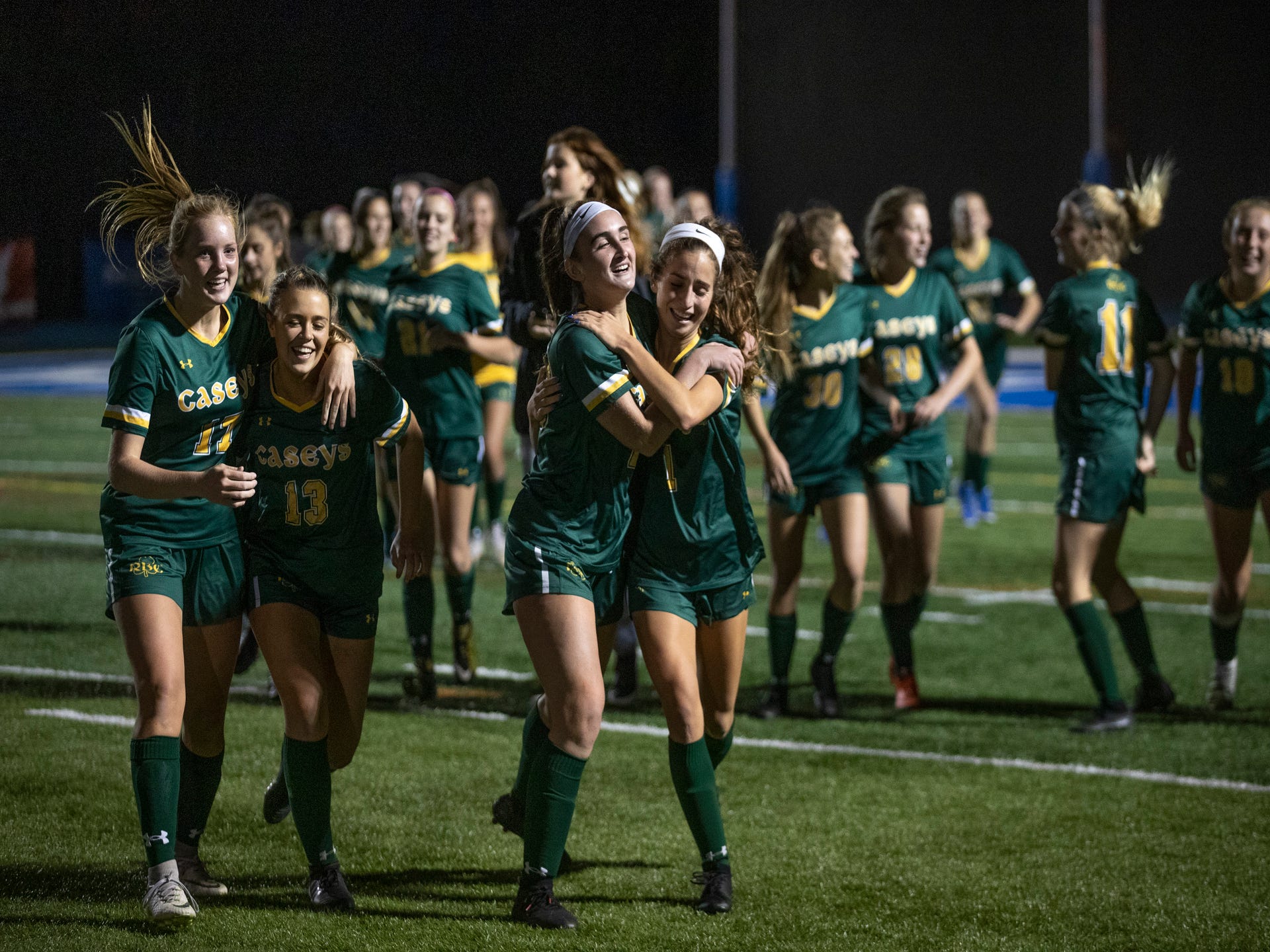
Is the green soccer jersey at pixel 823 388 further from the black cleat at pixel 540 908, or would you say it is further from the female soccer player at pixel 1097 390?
the black cleat at pixel 540 908

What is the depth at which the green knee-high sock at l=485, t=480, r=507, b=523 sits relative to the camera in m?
9.45

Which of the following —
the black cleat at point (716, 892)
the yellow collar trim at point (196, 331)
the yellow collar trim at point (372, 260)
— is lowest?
the black cleat at point (716, 892)

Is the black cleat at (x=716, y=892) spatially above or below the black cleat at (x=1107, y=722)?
above

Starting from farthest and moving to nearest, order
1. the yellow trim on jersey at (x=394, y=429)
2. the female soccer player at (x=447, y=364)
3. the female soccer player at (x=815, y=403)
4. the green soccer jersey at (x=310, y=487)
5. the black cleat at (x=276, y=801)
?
the female soccer player at (x=447, y=364)
the female soccer player at (x=815, y=403)
the black cleat at (x=276, y=801)
the yellow trim on jersey at (x=394, y=429)
the green soccer jersey at (x=310, y=487)

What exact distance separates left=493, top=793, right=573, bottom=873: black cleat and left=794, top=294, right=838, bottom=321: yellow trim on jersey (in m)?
2.58

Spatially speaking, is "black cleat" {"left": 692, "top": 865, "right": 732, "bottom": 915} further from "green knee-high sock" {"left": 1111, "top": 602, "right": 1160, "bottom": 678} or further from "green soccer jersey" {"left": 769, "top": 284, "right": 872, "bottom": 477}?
"green knee-high sock" {"left": 1111, "top": 602, "right": 1160, "bottom": 678}

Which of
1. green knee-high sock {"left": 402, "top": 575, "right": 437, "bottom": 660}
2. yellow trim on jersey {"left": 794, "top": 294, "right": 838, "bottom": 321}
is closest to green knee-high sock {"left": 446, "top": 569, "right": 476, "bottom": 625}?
green knee-high sock {"left": 402, "top": 575, "right": 437, "bottom": 660}

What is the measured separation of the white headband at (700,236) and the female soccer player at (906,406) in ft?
7.77

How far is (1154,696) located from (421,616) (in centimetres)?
308

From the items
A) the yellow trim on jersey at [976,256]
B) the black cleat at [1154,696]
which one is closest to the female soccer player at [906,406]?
the black cleat at [1154,696]

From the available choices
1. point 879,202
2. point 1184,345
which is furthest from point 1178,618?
point 879,202

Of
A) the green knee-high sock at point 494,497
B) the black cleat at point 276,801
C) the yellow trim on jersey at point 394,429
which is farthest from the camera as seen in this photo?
the green knee-high sock at point 494,497

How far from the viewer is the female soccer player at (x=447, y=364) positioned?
660 cm

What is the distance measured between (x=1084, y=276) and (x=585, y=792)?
287 cm
